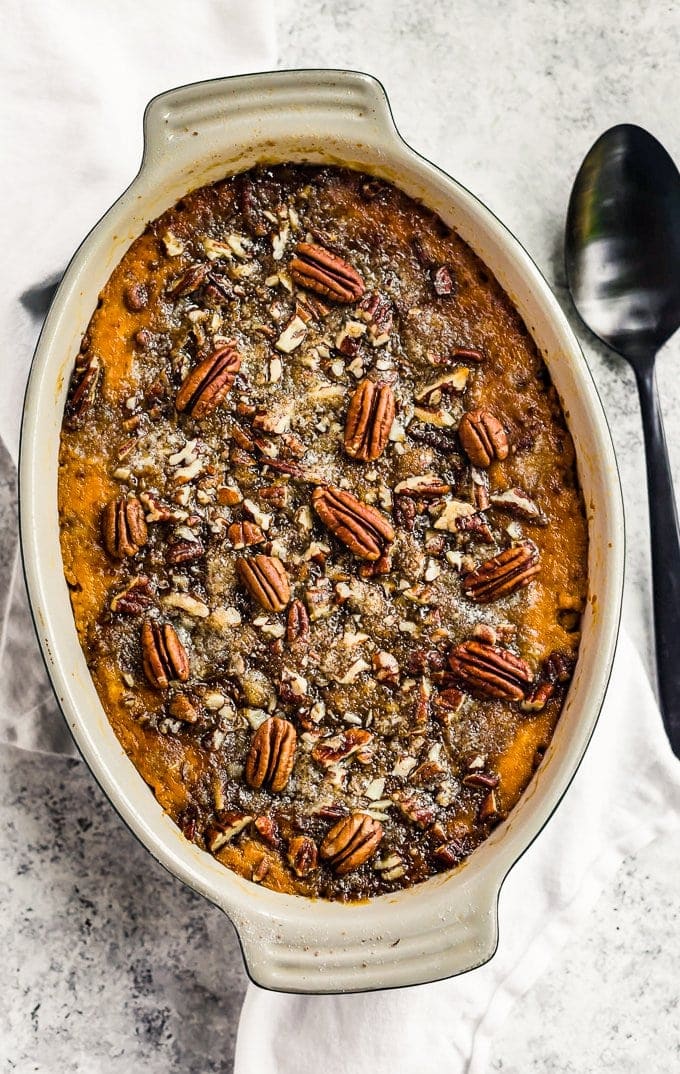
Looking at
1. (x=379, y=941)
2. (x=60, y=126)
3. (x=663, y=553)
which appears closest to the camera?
(x=379, y=941)

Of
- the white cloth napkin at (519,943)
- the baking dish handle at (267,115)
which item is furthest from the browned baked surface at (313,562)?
the white cloth napkin at (519,943)

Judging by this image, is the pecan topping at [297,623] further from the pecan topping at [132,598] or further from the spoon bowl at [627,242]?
the spoon bowl at [627,242]

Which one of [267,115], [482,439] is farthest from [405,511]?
[267,115]

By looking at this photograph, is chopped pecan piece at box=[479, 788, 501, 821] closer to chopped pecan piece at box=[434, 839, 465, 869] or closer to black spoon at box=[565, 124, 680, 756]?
chopped pecan piece at box=[434, 839, 465, 869]

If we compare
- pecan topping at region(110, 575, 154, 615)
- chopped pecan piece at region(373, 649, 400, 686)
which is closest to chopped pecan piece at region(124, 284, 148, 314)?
pecan topping at region(110, 575, 154, 615)

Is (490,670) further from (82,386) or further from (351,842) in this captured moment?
(82,386)

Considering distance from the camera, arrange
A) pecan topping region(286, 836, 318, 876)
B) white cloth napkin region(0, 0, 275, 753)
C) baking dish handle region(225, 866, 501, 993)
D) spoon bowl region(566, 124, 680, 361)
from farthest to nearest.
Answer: spoon bowl region(566, 124, 680, 361) → white cloth napkin region(0, 0, 275, 753) → pecan topping region(286, 836, 318, 876) → baking dish handle region(225, 866, 501, 993)

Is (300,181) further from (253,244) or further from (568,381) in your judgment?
(568,381)
